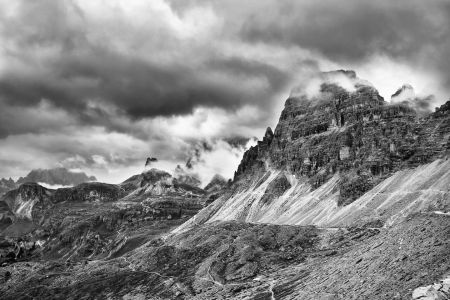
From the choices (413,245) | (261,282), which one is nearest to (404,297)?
(413,245)

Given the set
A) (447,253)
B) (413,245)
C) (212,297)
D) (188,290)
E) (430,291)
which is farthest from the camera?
(188,290)

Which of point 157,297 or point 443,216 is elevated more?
point 443,216

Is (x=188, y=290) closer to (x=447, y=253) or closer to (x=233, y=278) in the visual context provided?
(x=233, y=278)

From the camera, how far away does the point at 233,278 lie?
19162 centimetres

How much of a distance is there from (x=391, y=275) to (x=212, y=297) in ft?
291

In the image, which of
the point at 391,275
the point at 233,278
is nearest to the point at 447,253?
the point at 391,275

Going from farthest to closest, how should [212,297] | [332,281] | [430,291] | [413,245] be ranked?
[212,297] → [332,281] → [413,245] → [430,291]

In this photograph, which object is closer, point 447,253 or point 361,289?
point 447,253

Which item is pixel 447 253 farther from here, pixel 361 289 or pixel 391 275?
pixel 361 289

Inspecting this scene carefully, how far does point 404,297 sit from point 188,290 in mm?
128989

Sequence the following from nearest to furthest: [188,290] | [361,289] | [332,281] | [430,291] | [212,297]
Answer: [430,291] → [361,289] → [332,281] → [212,297] → [188,290]

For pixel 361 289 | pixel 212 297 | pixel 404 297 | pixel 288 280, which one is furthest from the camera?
pixel 212 297

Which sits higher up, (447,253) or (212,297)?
(447,253)

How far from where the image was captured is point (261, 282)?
169375mm
